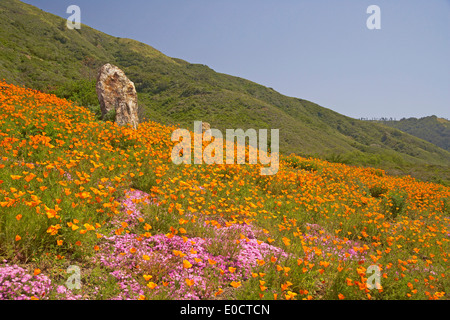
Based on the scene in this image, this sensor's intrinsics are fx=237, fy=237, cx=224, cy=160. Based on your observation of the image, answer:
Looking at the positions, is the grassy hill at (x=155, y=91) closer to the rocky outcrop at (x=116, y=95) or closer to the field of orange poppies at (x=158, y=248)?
the rocky outcrop at (x=116, y=95)

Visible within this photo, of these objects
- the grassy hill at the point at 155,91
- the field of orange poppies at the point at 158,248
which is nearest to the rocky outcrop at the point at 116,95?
the grassy hill at the point at 155,91

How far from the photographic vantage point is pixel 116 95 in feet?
41.6

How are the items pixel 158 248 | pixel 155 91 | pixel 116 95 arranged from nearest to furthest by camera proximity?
pixel 158 248
pixel 116 95
pixel 155 91

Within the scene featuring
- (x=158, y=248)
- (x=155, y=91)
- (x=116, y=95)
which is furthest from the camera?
(x=155, y=91)

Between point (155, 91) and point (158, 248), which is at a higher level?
point (155, 91)

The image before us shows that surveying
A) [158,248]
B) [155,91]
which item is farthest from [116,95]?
[155,91]

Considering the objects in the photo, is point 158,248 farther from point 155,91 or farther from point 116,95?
point 155,91

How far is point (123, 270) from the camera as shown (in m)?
2.99

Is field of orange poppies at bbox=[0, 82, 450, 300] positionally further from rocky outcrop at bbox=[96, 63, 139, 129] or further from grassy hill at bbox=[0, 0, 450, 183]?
grassy hill at bbox=[0, 0, 450, 183]

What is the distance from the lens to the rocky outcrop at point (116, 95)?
1236 cm

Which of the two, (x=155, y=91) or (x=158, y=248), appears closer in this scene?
(x=158, y=248)

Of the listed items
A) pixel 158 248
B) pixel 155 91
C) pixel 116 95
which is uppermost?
pixel 155 91

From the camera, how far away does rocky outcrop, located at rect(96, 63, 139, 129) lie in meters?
12.4

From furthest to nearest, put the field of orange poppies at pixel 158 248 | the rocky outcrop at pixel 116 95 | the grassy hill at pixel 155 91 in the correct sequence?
the grassy hill at pixel 155 91
the rocky outcrop at pixel 116 95
the field of orange poppies at pixel 158 248
